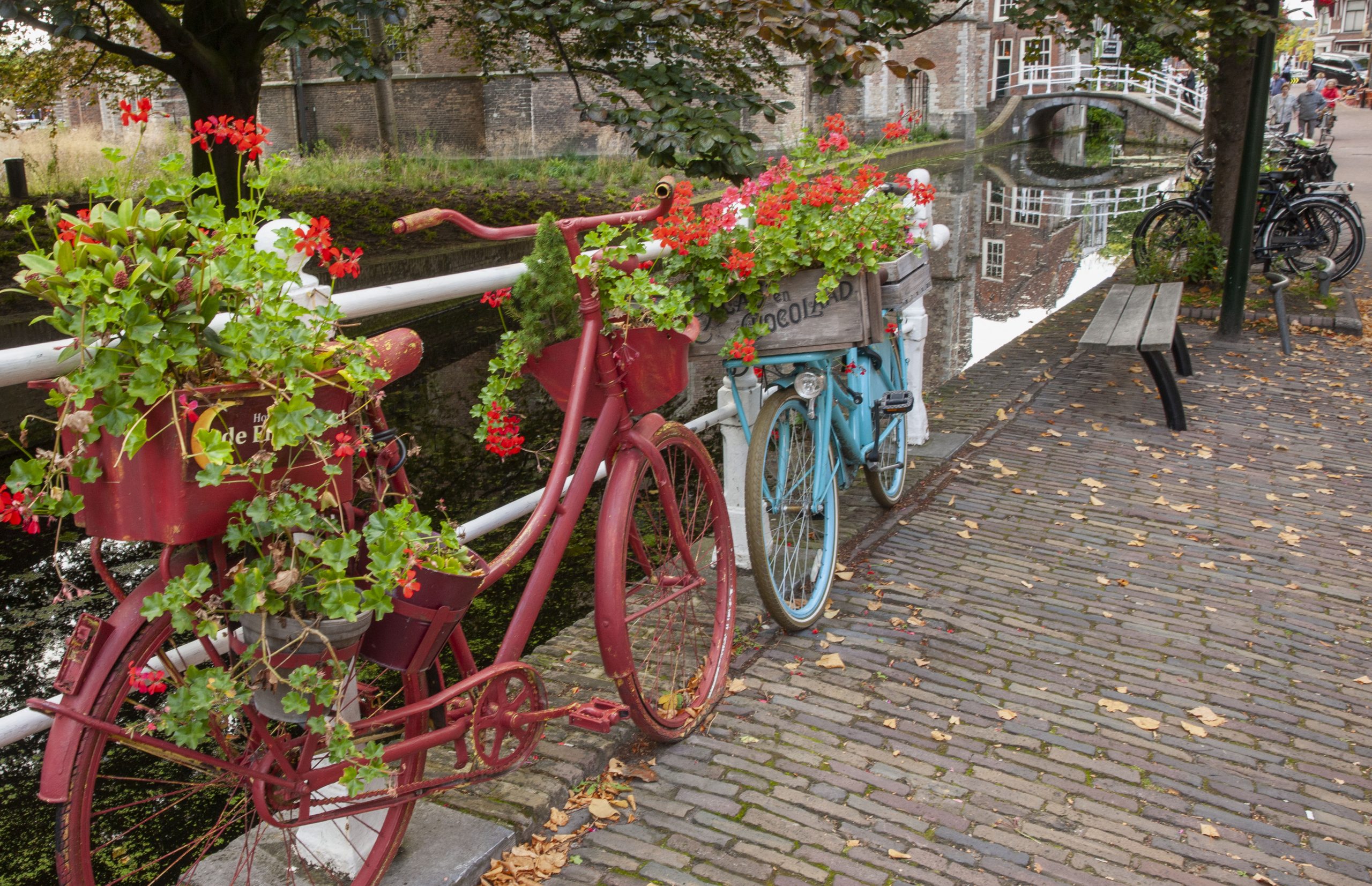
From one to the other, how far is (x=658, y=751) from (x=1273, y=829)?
1532 millimetres

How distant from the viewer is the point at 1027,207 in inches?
832

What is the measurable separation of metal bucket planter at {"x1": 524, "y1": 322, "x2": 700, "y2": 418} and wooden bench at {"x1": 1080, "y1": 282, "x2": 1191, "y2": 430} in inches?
167

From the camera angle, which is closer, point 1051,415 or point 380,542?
point 380,542

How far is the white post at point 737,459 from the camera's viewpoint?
12.9 ft

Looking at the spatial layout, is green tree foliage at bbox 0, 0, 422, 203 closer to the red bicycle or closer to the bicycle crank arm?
the red bicycle

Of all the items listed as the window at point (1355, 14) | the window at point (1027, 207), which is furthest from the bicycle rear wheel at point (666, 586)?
the window at point (1355, 14)

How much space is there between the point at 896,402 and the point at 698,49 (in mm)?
4587

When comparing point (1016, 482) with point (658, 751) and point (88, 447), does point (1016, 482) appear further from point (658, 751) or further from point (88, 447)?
point (88, 447)

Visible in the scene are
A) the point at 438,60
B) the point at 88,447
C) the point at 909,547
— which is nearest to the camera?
the point at 88,447

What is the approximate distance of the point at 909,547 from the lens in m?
4.50

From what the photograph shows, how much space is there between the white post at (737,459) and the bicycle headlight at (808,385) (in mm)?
264

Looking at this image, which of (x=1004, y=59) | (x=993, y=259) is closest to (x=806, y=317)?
(x=993, y=259)

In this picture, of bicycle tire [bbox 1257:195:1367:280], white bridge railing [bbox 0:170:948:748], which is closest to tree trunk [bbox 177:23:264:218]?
white bridge railing [bbox 0:170:948:748]

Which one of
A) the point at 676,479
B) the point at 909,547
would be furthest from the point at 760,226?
the point at 909,547
